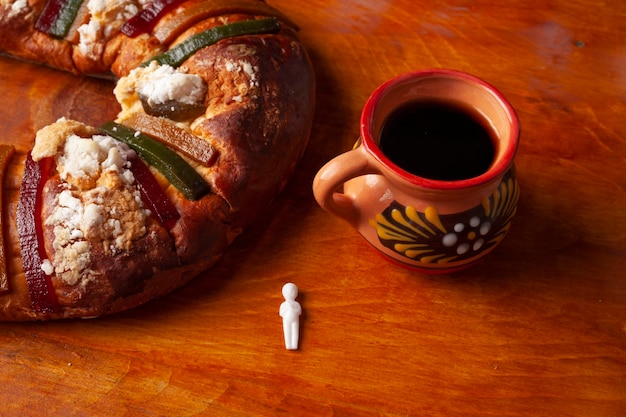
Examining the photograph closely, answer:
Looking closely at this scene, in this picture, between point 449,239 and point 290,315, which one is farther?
point 290,315

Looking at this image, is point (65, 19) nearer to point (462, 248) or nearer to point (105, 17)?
point (105, 17)

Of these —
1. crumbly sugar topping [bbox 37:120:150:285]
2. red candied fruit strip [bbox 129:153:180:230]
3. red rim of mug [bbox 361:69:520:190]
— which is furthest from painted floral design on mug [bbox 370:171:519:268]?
crumbly sugar topping [bbox 37:120:150:285]

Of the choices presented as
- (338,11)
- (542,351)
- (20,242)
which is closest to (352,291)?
(542,351)

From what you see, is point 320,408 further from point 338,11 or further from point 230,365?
point 338,11

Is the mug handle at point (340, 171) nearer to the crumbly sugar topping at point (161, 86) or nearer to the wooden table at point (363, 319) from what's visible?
the wooden table at point (363, 319)

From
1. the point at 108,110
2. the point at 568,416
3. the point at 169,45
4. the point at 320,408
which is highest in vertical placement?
the point at 169,45

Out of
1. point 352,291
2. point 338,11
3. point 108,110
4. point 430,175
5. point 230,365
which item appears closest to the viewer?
point 430,175

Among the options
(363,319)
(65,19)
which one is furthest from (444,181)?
(65,19)
